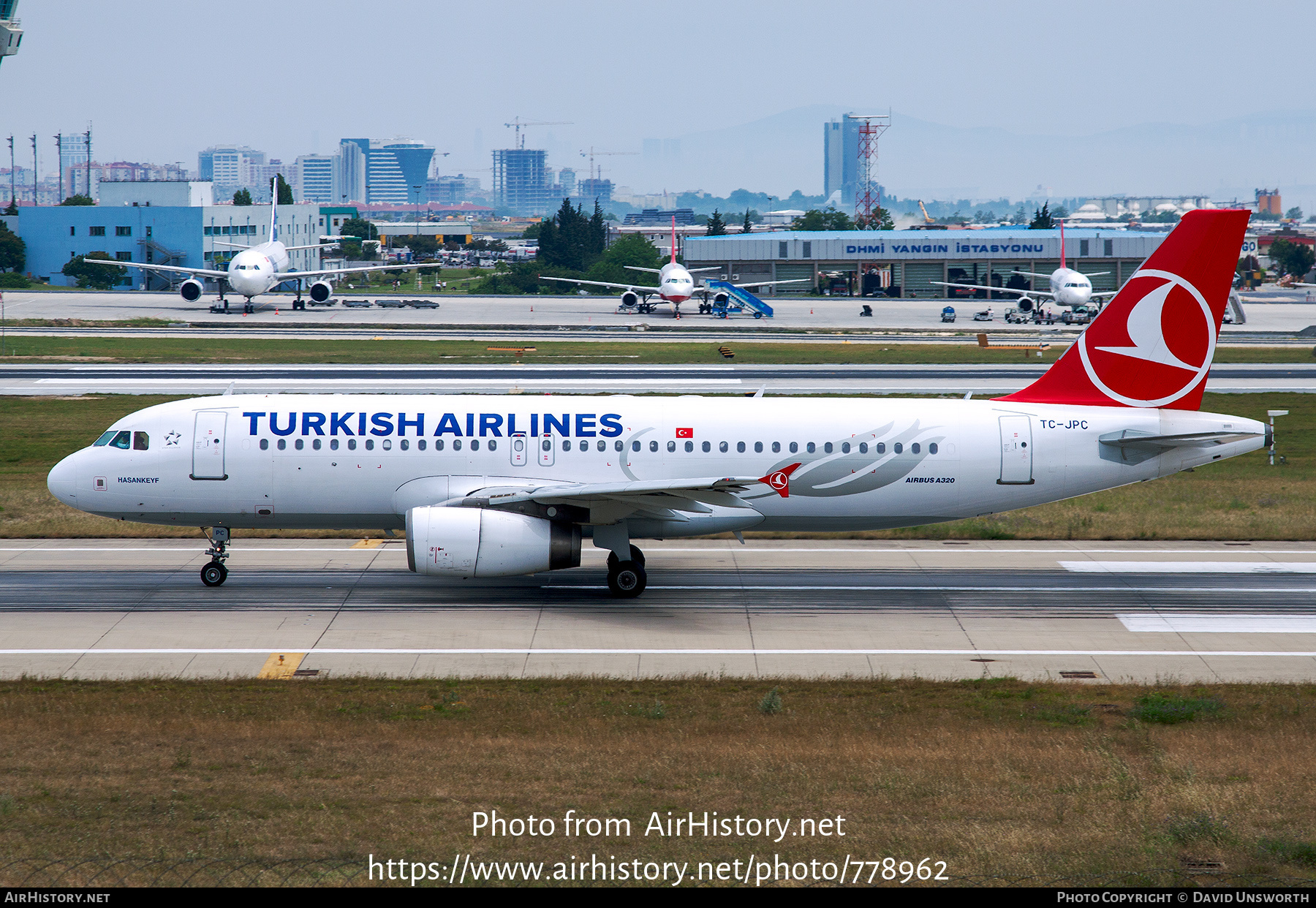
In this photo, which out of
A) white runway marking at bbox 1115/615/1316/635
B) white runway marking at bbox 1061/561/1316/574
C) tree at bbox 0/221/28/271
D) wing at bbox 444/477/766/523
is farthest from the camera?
tree at bbox 0/221/28/271

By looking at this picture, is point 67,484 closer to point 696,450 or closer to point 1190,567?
point 696,450

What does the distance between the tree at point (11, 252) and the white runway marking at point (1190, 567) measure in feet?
541

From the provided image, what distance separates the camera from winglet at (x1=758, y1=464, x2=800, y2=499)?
27.1 meters

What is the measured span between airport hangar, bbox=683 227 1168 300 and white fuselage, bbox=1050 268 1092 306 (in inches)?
1145

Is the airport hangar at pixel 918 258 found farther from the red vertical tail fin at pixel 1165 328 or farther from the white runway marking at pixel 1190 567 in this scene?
the red vertical tail fin at pixel 1165 328

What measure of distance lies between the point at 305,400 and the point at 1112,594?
20278mm

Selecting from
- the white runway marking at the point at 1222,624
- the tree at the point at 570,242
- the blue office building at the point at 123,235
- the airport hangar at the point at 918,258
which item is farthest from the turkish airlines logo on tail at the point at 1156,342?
the tree at the point at 570,242

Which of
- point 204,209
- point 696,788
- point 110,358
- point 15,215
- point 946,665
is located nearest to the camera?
point 696,788

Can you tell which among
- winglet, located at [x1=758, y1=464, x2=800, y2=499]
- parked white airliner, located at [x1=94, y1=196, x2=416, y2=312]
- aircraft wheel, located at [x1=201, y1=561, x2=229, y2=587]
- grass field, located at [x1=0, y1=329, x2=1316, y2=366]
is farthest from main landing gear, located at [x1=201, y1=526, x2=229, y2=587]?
parked white airliner, located at [x1=94, y1=196, x2=416, y2=312]

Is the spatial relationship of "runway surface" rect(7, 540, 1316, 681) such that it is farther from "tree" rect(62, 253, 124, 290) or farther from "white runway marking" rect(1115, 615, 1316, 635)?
"tree" rect(62, 253, 124, 290)

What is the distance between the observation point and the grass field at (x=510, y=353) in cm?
7512
